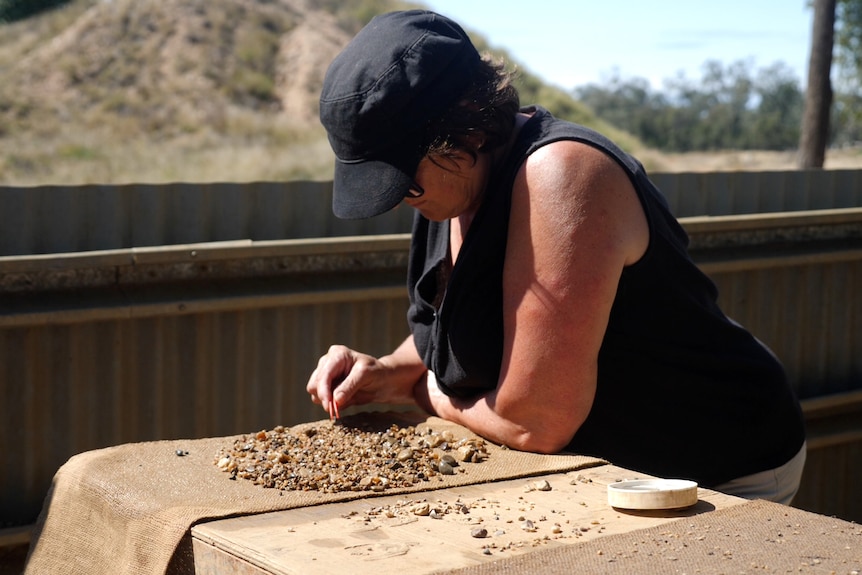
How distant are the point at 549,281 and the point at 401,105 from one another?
0.44 metres

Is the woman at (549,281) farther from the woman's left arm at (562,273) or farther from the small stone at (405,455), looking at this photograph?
the small stone at (405,455)

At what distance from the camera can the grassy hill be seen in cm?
2092

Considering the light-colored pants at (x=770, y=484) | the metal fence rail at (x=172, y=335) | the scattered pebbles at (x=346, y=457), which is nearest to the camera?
the scattered pebbles at (x=346, y=457)

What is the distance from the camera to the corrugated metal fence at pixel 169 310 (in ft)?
12.5

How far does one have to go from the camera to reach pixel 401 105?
1.94m

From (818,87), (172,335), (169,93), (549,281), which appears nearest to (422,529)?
(549,281)

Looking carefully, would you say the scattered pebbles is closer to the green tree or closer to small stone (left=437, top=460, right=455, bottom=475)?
small stone (left=437, top=460, right=455, bottom=475)

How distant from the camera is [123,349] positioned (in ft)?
13.1

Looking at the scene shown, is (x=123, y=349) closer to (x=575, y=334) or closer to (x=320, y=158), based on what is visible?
(x=575, y=334)

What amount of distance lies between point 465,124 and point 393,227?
2759 mm

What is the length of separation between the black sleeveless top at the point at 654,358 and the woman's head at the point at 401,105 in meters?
0.13

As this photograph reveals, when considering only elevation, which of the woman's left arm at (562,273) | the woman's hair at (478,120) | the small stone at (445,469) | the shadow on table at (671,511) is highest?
the woman's hair at (478,120)

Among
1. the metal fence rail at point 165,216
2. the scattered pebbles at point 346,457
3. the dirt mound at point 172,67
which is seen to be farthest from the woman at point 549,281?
the dirt mound at point 172,67

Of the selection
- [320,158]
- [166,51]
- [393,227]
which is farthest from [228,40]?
[393,227]
